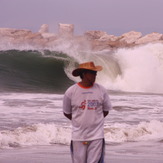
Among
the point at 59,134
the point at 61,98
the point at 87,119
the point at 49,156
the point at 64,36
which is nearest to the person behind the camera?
the point at 87,119

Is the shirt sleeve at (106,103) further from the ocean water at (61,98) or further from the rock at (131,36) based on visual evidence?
the rock at (131,36)

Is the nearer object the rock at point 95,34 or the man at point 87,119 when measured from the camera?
the man at point 87,119

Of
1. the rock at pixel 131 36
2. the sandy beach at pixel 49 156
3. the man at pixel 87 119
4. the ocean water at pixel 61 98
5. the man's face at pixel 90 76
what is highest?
the man's face at pixel 90 76

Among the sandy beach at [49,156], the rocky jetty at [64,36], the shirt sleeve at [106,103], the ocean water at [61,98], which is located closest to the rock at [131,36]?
the rocky jetty at [64,36]

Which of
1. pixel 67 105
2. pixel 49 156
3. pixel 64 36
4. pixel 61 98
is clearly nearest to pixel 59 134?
pixel 49 156

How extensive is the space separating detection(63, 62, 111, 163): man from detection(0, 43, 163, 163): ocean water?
237 cm

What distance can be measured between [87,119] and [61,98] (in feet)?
36.7

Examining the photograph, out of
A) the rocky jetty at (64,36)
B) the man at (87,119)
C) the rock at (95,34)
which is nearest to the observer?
the man at (87,119)

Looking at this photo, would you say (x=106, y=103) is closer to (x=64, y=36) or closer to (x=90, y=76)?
(x=90, y=76)

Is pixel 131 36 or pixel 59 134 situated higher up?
pixel 59 134

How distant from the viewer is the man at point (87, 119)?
3.53 meters

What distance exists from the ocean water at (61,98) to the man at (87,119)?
2374 millimetres

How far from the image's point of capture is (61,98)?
14.7m

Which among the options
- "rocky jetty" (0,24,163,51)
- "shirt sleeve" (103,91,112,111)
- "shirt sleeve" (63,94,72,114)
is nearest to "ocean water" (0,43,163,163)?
"shirt sleeve" (103,91,112,111)
